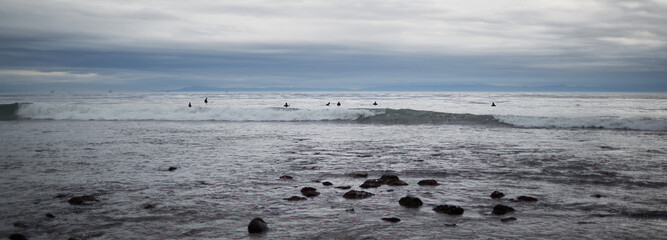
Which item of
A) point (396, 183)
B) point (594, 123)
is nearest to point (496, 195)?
point (396, 183)

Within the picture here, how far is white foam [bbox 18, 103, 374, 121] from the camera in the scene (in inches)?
1320

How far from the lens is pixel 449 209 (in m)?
6.92

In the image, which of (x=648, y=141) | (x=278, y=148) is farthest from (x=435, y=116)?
(x=278, y=148)

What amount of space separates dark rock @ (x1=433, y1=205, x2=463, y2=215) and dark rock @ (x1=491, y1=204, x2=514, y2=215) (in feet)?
1.68

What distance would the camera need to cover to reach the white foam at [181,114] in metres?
33.5

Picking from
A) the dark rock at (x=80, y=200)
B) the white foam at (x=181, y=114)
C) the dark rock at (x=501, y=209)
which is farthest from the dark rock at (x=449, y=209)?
the white foam at (x=181, y=114)

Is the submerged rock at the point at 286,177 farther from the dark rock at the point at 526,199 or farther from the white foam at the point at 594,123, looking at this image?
the white foam at the point at 594,123

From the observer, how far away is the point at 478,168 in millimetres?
11203

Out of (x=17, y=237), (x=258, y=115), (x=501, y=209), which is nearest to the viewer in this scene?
(x=17, y=237)

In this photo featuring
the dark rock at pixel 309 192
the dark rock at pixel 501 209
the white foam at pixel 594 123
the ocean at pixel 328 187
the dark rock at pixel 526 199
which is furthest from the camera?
the white foam at pixel 594 123

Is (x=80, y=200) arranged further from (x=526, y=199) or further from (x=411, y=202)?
(x=526, y=199)

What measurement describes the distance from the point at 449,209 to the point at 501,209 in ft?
2.54

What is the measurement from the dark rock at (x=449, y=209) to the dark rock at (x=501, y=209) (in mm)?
512

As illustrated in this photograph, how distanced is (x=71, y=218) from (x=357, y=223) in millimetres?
4242
